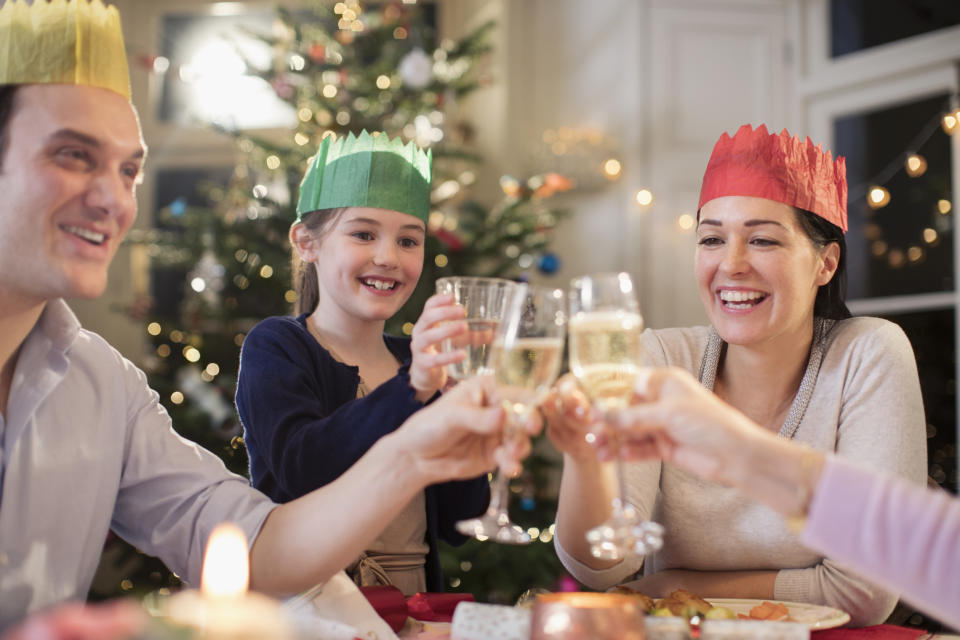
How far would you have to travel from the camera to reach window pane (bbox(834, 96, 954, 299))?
4426mm

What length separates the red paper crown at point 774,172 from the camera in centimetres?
190

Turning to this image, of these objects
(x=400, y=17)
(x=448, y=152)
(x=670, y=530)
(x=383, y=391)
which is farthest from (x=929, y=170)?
(x=383, y=391)

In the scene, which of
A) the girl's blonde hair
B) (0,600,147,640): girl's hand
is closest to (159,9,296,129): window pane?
the girl's blonde hair

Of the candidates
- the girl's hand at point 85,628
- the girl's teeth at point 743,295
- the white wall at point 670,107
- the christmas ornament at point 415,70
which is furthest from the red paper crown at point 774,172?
the white wall at point 670,107

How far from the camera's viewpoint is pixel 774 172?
6.23ft

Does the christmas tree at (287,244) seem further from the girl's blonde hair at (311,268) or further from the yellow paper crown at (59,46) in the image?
the yellow paper crown at (59,46)

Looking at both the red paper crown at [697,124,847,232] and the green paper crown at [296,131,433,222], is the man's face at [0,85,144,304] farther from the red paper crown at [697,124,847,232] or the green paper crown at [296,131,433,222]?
the red paper crown at [697,124,847,232]

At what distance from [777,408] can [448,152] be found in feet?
8.66

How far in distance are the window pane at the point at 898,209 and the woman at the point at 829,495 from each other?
12.5 feet

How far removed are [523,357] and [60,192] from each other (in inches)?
25.7

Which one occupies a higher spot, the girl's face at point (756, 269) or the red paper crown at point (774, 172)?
the red paper crown at point (774, 172)

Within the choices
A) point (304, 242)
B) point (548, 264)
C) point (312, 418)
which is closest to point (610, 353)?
point (312, 418)

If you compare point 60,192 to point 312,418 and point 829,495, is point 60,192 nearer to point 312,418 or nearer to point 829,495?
point 312,418

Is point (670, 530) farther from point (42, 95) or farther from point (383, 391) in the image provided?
point (42, 95)
